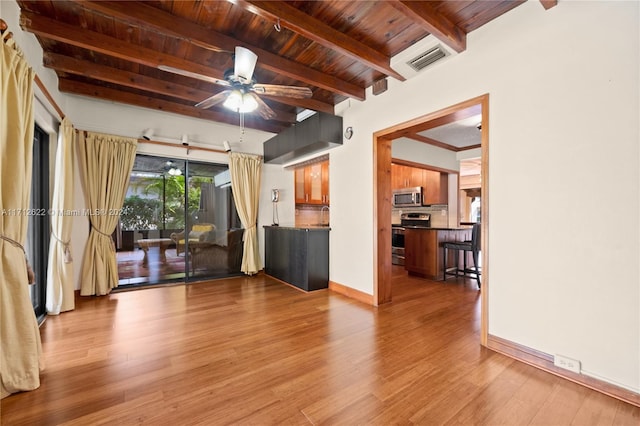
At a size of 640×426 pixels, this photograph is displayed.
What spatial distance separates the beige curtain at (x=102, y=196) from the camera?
359cm

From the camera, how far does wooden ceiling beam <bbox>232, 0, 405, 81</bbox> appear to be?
75.8 inches

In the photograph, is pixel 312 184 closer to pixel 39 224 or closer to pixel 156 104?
pixel 156 104

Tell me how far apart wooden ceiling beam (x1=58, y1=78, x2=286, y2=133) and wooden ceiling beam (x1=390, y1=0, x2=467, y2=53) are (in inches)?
124

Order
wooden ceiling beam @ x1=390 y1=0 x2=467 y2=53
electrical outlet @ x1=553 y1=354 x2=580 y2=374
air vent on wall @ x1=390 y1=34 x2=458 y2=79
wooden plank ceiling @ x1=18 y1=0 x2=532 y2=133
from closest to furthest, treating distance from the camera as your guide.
A: electrical outlet @ x1=553 y1=354 x2=580 y2=374 < wooden ceiling beam @ x1=390 y1=0 x2=467 y2=53 < wooden plank ceiling @ x1=18 y1=0 x2=532 y2=133 < air vent on wall @ x1=390 y1=34 x2=458 y2=79

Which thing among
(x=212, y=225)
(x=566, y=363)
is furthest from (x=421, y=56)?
(x=212, y=225)

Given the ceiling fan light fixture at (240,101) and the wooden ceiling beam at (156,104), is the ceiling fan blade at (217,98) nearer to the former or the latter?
the ceiling fan light fixture at (240,101)

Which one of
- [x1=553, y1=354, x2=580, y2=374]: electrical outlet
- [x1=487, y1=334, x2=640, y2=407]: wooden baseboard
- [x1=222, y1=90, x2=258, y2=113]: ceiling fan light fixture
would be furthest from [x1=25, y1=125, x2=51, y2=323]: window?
[x1=553, y1=354, x2=580, y2=374]: electrical outlet

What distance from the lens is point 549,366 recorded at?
6.09 ft

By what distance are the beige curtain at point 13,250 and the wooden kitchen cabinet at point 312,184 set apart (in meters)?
4.15

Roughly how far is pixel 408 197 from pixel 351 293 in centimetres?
349

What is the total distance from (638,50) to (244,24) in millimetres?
2732

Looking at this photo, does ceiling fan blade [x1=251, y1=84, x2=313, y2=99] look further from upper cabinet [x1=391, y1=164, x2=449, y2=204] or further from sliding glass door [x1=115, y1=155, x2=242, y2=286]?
upper cabinet [x1=391, y1=164, x2=449, y2=204]

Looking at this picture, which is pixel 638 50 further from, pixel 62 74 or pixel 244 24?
A: pixel 62 74

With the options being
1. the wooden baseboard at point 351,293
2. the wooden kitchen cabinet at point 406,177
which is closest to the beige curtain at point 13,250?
the wooden baseboard at point 351,293
